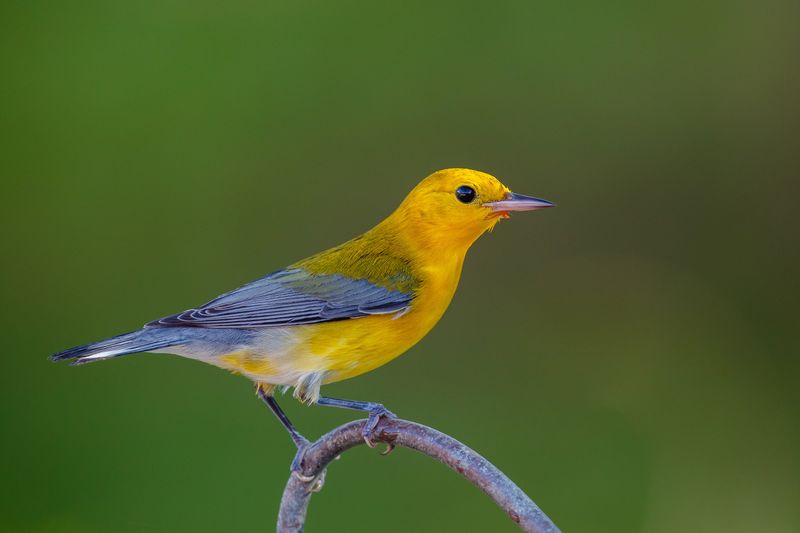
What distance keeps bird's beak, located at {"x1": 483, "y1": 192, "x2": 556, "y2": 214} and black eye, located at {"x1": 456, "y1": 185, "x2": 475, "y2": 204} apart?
5 centimetres

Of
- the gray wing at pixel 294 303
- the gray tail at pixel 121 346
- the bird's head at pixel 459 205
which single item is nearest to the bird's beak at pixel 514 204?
the bird's head at pixel 459 205

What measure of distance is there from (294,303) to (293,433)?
402 millimetres

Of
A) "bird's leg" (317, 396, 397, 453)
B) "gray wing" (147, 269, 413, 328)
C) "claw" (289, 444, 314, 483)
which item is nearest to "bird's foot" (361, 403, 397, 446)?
"bird's leg" (317, 396, 397, 453)

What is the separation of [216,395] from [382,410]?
2.22 metres

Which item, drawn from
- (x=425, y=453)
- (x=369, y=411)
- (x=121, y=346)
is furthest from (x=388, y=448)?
(x=121, y=346)

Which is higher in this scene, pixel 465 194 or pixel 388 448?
pixel 465 194

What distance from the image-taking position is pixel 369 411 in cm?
273

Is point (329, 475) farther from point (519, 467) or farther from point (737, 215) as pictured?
point (737, 215)

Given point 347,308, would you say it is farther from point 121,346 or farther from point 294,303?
point 121,346

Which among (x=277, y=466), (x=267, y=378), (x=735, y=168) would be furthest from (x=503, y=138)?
(x=267, y=378)

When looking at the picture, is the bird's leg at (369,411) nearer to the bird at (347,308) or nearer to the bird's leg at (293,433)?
the bird at (347,308)

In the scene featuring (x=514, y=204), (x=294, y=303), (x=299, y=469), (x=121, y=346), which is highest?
(x=514, y=204)

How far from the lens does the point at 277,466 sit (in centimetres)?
437

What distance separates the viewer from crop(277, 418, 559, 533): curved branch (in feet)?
6.91
